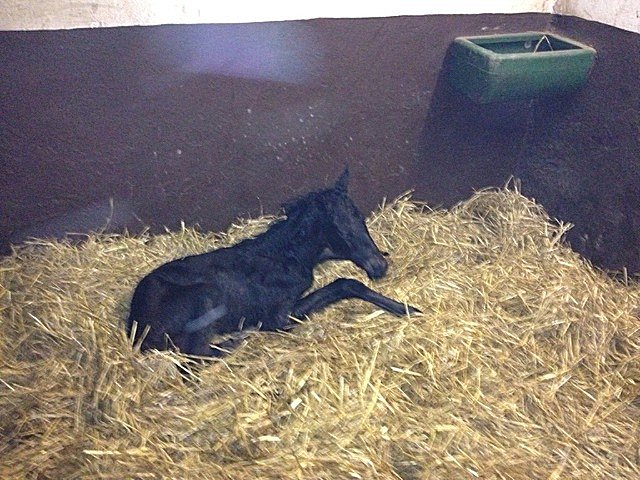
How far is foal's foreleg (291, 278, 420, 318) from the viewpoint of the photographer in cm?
305

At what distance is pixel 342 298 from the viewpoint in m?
3.12

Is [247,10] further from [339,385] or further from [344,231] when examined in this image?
[339,385]

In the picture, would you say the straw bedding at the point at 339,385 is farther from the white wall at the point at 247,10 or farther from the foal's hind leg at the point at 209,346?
the white wall at the point at 247,10

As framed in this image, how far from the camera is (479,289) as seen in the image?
3348 millimetres

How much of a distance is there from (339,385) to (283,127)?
168cm

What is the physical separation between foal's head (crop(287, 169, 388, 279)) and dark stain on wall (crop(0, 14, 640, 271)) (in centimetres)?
85

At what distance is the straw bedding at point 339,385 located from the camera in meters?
2.27

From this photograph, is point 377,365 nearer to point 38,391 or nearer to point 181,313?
point 181,313

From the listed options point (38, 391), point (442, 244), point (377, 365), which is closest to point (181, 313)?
point (38, 391)

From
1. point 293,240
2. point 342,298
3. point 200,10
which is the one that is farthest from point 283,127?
point 342,298

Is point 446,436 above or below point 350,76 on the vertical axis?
below

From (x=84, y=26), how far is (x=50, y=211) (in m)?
0.93

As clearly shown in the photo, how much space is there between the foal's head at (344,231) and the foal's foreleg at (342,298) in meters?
0.09

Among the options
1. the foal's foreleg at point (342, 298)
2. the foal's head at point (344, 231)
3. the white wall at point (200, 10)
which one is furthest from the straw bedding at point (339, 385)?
the white wall at point (200, 10)
